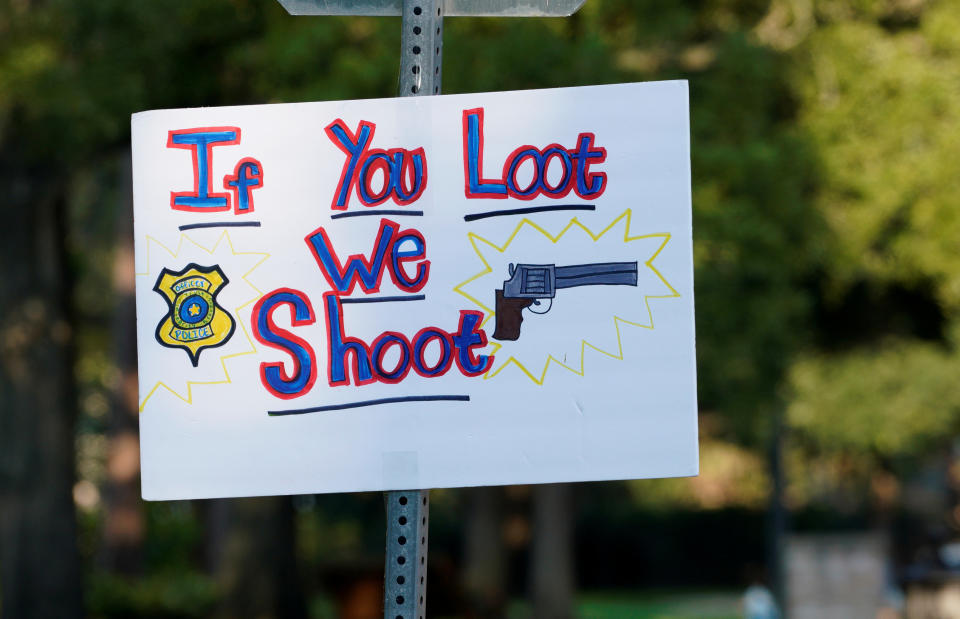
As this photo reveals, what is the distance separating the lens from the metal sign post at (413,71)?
346 centimetres

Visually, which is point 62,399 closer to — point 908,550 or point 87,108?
point 87,108

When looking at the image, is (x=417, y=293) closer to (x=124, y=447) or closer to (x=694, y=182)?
(x=694, y=182)

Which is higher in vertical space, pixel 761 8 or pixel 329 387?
pixel 761 8

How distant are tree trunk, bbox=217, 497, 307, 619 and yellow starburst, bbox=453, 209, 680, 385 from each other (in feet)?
49.4

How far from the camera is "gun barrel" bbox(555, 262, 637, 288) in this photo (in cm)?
346

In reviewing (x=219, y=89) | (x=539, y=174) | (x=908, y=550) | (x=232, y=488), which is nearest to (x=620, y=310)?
(x=539, y=174)

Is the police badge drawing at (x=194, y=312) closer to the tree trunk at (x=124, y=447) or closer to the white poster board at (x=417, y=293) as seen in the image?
the white poster board at (x=417, y=293)

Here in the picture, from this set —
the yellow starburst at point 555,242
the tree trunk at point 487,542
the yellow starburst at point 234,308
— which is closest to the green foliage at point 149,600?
the tree trunk at point 487,542

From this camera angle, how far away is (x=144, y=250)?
358 cm

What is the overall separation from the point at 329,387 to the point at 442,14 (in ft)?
3.23

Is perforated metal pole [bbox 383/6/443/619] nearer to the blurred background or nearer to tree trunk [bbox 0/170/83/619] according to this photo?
the blurred background

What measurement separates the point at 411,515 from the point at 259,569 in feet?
50.3

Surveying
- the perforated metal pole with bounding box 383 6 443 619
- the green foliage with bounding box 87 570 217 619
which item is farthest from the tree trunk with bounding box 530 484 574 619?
the perforated metal pole with bounding box 383 6 443 619

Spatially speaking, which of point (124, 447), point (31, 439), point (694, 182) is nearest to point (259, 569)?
point (31, 439)
